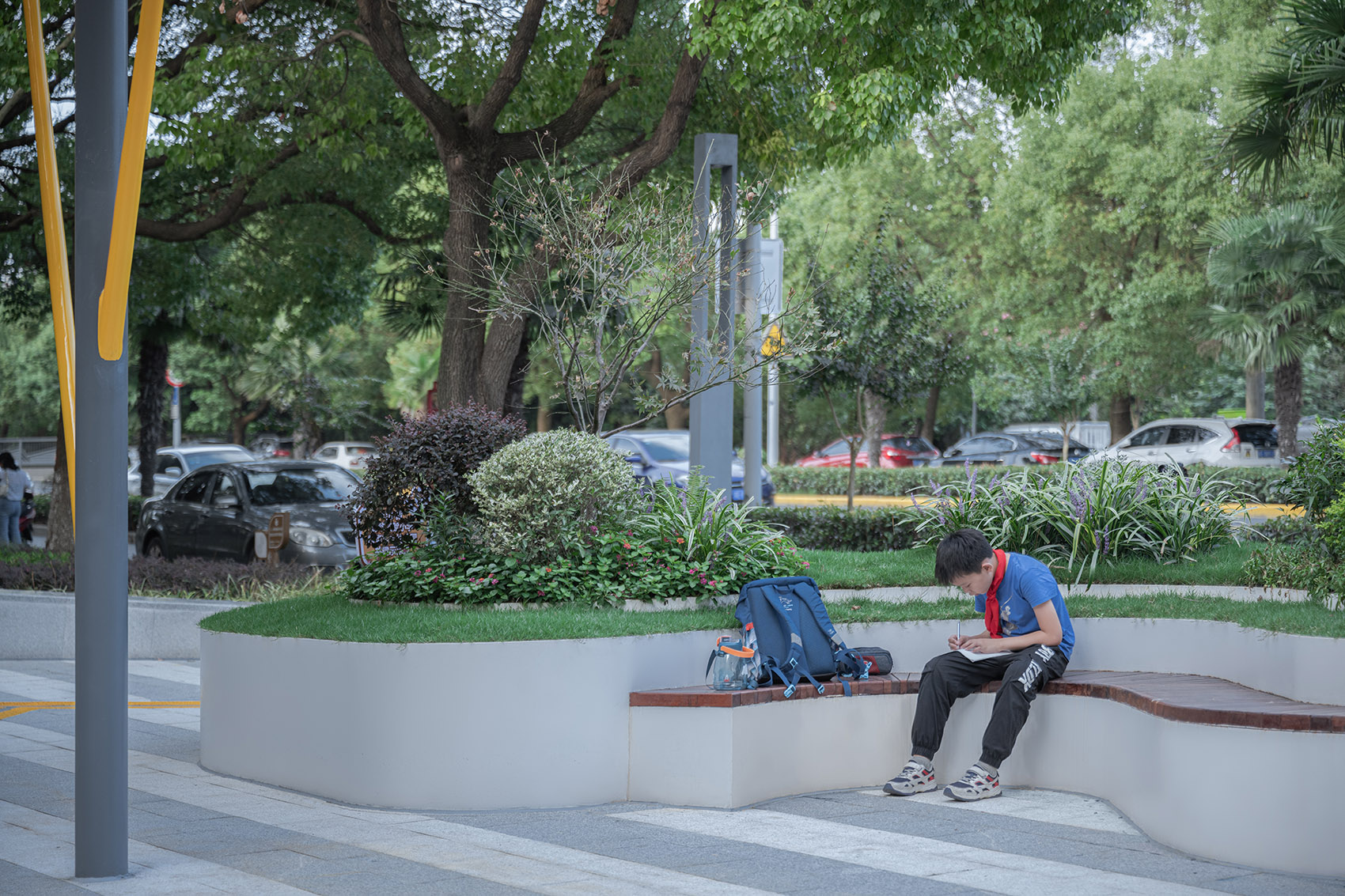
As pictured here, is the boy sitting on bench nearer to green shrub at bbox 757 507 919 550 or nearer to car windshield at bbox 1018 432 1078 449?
green shrub at bbox 757 507 919 550

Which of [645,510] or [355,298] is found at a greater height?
[355,298]

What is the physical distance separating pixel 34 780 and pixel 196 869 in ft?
7.59

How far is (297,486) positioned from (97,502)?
9739mm

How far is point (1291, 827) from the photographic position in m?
5.08

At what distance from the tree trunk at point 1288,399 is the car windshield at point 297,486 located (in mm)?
14019

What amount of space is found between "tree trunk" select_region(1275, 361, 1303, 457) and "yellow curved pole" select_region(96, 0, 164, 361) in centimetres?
1862

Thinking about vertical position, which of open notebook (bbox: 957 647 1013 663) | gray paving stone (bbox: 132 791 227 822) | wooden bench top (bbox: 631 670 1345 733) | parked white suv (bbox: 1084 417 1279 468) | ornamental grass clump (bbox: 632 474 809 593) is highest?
parked white suv (bbox: 1084 417 1279 468)

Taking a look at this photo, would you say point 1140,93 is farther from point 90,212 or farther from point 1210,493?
point 90,212

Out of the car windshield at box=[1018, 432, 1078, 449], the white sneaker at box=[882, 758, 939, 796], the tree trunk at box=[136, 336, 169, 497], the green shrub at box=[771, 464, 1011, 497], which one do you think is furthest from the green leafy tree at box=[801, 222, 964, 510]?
the car windshield at box=[1018, 432, 1078, 449]

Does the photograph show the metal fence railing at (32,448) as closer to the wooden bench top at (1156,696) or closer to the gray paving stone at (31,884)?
the gray paving stone at (31,884)

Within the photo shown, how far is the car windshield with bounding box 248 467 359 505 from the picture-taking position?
14.5 m

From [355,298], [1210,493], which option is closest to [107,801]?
[1210,493]

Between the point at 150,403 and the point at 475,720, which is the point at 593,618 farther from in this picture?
the point at 150,403

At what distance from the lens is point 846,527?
12.6 m
